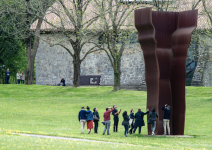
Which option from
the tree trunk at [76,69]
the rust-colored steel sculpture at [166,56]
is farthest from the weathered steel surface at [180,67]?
the tree trunk at [76,69]

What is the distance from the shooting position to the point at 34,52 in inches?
1474

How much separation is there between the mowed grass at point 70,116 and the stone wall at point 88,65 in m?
5.20

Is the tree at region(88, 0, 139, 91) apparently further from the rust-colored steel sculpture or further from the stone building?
the rust-colored steel sculpture

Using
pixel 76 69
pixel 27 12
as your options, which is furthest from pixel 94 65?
pixel 27 12

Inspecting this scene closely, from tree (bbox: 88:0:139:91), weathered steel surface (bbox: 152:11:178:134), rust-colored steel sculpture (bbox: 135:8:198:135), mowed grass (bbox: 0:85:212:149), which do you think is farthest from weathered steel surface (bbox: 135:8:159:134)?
tree (bbox: 88:0:139:91)

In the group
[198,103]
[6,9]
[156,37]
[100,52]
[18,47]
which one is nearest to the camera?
[156,37]

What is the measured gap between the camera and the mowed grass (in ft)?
37.9

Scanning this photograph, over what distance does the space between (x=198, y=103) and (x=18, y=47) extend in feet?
86.0

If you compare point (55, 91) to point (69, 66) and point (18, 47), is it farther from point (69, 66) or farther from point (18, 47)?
point (18, 47)

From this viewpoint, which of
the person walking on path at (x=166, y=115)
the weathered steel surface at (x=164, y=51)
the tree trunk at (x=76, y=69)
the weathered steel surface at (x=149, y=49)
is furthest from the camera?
the tree trunk at (x=76, y=69)

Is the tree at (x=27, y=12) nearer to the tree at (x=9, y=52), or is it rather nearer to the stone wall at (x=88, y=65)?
the stone wall at (x=88, y=65)

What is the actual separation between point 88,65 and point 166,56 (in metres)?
24.3

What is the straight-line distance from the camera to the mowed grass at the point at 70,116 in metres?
11.6

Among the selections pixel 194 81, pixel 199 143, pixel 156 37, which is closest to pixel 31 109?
pixel 156 37
